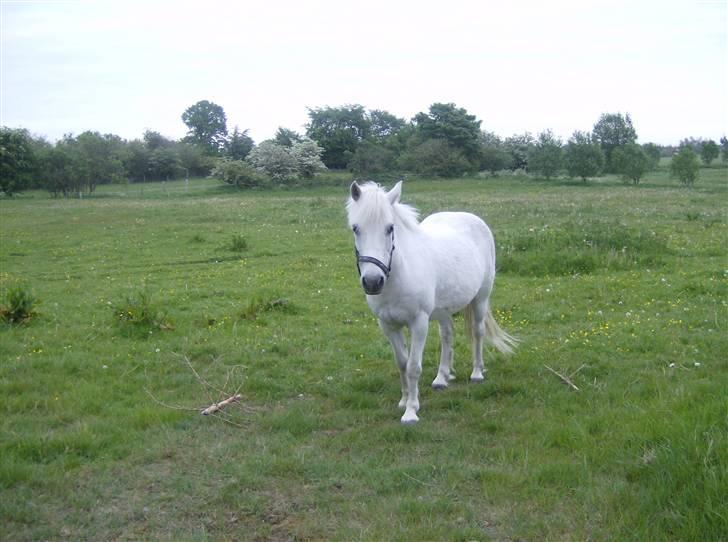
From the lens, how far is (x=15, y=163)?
2178 inches

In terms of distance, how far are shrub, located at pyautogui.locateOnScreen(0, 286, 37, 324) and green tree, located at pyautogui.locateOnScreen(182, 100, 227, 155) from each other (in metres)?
102

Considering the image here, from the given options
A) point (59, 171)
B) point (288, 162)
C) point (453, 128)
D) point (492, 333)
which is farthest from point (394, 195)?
point (453, 128)

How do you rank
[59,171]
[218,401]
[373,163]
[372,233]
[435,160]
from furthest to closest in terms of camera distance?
[435,160] → [59,171] → [373,163] → [218,401] → [372,233]

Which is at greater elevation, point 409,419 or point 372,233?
point 372,233

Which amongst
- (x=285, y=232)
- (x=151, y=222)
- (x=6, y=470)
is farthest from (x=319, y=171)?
(x=6, y=470)

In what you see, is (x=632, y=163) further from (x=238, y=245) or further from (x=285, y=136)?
(x=238, y=245)

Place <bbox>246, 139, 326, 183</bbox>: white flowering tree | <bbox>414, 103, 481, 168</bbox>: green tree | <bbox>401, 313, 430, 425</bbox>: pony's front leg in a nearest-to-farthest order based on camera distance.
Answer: <bbox>401, 313, 430, 425</bbox>: pony's front leg → <bbox>246, 139, 326, 183</bbox>: white flowering tree → <bbox>414, 103, 481, 168</bbox>: green tree

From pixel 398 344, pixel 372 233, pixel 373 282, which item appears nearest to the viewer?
pixel 373 282

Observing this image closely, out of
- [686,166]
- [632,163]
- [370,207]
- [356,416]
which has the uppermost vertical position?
[632,163]

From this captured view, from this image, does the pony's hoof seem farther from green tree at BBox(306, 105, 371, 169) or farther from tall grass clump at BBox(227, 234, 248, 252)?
green tree at BBox(306, 105, 371, 169)

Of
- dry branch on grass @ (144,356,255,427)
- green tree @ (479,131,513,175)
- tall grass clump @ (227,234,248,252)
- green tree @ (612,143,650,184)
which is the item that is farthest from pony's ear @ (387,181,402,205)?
green tree @ (479,131,513,175)

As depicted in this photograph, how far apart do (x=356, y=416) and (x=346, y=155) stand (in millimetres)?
60955

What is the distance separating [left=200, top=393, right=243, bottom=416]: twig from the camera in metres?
6.45

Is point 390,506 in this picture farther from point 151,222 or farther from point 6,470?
point 151,222
